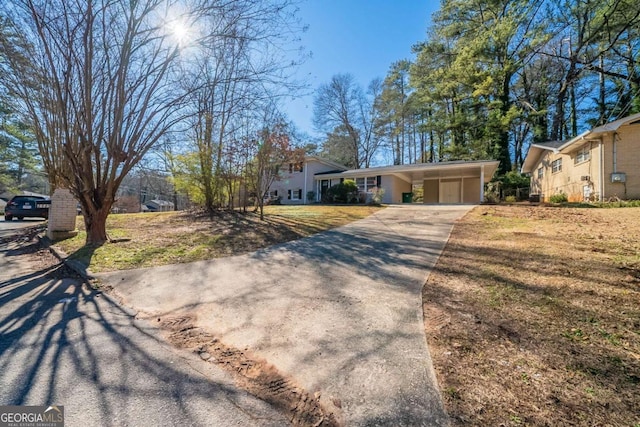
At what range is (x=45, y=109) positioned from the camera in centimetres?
869

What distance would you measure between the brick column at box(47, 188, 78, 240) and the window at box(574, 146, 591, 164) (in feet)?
68.6

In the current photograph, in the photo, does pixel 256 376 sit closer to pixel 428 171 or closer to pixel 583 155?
pixel 583 155

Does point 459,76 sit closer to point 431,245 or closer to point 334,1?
point 334,1

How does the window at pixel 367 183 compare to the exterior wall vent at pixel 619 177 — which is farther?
the window at pixel 367 183

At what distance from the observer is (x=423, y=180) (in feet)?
77.2

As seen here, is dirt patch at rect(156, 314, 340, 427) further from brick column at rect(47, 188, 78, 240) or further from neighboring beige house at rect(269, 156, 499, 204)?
neighboring beige house at rect(269, 156, 499, 204)

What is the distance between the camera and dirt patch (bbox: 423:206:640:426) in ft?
5.29

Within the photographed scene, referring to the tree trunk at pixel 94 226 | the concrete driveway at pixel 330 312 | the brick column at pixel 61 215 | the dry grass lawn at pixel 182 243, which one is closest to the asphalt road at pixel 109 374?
the concrete driveway at pixel 330 312

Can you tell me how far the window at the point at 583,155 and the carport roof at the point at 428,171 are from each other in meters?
3.67

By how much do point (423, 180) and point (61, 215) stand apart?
22597mm

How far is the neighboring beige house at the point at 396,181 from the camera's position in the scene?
19.7m

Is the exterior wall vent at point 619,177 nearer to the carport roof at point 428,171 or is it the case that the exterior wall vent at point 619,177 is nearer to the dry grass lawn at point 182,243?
the carport roof at point 428,171

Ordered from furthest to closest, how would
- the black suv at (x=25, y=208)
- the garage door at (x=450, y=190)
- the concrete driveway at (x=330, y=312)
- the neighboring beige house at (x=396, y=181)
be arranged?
the garage door at (x=450, y=190) < the neighboring beige house at (x=396, y=181) < the black suv at (x=25, y=208) < the concrete driveway at (x=330, y=312)

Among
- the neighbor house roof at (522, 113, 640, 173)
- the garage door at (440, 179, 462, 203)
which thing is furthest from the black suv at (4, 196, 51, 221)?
the neighbor house roof at (522, 113, 640, 173)
